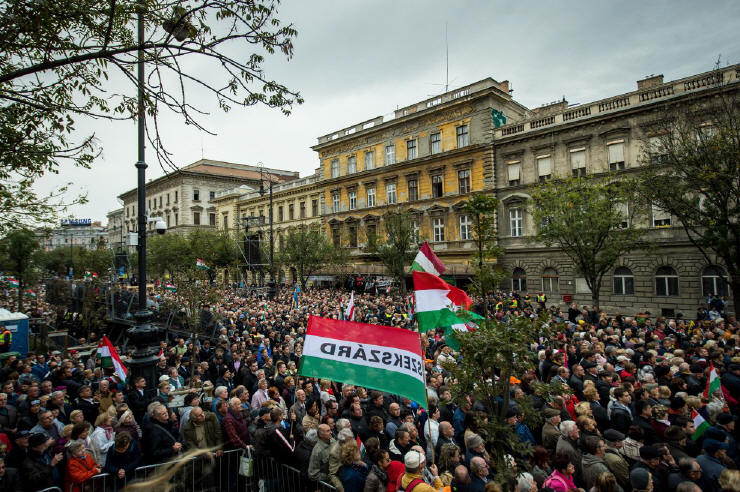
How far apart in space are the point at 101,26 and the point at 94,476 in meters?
5.55

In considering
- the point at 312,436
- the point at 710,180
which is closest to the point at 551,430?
the point at 312,436

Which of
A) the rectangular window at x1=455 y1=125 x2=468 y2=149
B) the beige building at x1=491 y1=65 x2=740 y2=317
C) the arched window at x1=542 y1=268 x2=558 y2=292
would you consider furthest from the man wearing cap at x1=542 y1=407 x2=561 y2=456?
the rectangular window at x1=455 y1=125 x2=468 y2=149

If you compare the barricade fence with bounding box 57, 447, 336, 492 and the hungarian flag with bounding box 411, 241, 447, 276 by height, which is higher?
the hungarian flag with bounding box 411, 241, 447, 276

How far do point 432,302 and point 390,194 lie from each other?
31854mm

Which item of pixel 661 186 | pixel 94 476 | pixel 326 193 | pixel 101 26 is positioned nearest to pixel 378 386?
pixel 94 476

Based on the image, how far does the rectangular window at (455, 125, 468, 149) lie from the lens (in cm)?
3251

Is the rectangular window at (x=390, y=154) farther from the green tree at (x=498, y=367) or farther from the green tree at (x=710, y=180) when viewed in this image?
the green tree at (x=498, y=367)

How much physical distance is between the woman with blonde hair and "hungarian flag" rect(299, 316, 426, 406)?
9.60ft

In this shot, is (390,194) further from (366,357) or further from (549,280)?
(366,357)

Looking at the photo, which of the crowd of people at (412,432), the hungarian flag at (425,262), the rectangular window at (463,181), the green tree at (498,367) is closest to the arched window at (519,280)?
the rectangular window at (463,181)

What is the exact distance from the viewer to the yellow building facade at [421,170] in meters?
31.6

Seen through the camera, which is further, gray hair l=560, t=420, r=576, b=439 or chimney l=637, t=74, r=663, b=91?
chimney l=637, t=74, r=663, b=91

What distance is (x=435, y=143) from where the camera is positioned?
3472cm

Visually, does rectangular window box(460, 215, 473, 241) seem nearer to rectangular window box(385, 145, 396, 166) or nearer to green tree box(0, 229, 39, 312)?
rectangular window box(385, 145, 396, 166)
